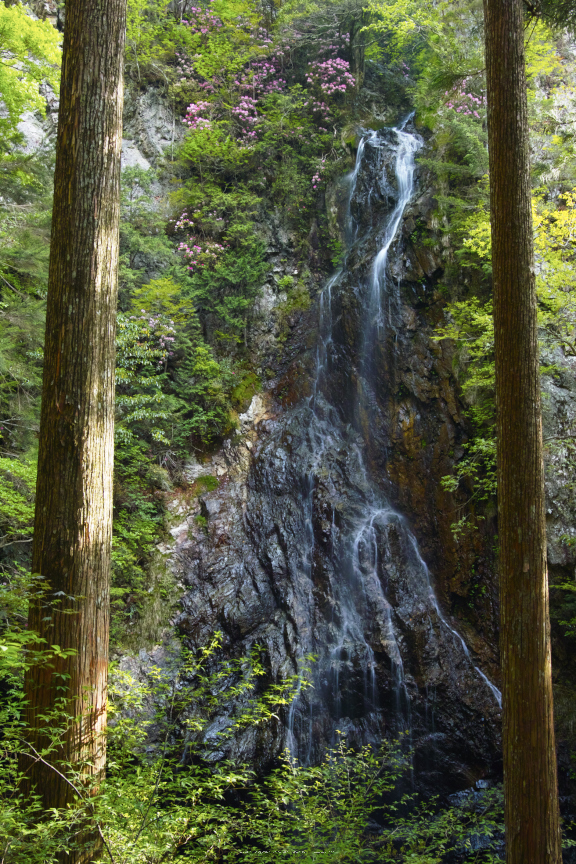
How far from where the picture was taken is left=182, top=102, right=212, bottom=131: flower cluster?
539 inches

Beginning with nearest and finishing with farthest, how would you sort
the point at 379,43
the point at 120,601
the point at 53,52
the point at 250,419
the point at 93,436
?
the point at 93,436 → the point at 53,52 → the point at 120,601 → the point at 250,419 → the point at 379,43

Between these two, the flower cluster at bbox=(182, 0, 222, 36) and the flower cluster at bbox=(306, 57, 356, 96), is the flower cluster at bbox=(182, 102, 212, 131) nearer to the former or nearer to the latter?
the flower cluster at bbox=(182, 0, 222, 36)

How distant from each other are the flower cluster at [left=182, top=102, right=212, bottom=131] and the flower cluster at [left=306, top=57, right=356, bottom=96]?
10.5 ft

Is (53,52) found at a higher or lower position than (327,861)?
higher

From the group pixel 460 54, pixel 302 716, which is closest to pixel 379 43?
pixel 460 54

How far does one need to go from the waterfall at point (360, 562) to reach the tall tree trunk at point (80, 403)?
4592mm

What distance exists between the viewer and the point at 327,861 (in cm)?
342

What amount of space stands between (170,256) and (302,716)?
10.1 m

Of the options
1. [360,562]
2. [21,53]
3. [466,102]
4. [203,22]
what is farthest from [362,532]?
[203,22]

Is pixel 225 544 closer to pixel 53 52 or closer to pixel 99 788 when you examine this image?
pixel 99 788

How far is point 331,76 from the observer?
50.2 feet

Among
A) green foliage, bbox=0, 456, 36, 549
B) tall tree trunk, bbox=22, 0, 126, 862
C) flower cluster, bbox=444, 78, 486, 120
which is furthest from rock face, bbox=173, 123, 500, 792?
tall tree trunk, bbox=22, 0, 126, 862

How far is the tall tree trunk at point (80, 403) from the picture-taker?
8.96 ft

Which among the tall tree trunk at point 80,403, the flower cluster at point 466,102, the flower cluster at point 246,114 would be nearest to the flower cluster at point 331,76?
the flower cluster at point 246,114
